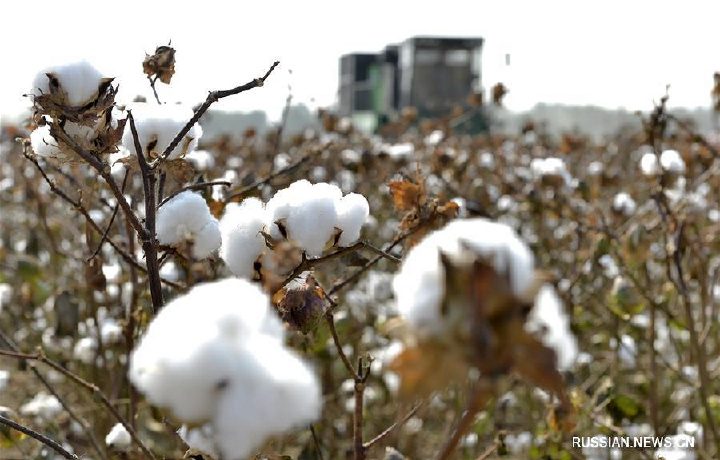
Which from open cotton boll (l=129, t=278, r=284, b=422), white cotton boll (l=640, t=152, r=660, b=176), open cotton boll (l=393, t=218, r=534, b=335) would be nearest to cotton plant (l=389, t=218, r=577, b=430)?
open cotton boll (l=393, t=218, r=534, b=335)

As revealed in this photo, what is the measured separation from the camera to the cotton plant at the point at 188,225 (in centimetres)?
98

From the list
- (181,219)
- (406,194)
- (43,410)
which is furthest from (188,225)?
(43,410)

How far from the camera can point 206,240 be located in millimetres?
993

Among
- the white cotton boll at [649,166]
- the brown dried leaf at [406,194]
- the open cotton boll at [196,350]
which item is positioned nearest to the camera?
the open cotton boll at [196,350]

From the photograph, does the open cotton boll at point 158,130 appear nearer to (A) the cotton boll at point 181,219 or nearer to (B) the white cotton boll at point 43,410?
(A) the cotton boll at point 181,219

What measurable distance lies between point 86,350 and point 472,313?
2431mm

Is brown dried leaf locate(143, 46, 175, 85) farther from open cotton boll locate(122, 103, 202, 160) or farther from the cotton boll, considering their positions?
the cotton boll

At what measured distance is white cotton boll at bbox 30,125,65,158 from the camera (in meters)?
0.99

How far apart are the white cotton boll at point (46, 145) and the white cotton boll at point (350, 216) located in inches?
14.6

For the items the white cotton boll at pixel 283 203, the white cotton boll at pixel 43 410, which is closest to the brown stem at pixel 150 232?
the white cotton boll at pixel 283 203

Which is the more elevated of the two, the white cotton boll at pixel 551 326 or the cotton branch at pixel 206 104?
the cotton branch at pixel 206 104

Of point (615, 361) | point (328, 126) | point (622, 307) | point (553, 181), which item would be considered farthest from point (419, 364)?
point (328, 126)

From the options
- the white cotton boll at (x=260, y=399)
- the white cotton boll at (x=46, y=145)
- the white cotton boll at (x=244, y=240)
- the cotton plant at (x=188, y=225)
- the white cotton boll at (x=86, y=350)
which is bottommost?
the white cotton boll at (x=260, y=399)

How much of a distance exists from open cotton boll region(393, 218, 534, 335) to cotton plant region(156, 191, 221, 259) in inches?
20.0
